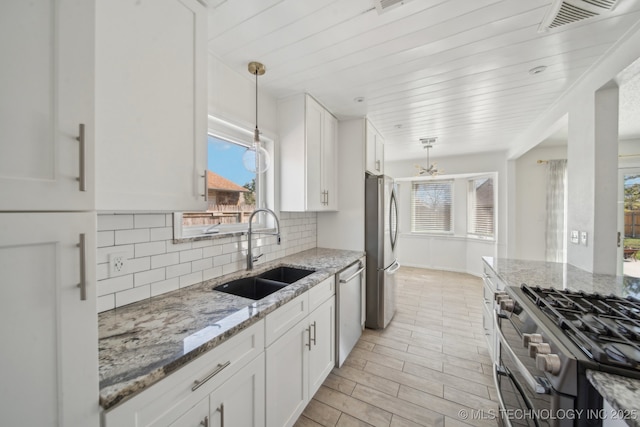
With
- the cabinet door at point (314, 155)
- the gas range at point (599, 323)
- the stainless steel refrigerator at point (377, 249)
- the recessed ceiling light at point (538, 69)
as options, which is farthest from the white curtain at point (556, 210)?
the cabinet door at point (314, 155)

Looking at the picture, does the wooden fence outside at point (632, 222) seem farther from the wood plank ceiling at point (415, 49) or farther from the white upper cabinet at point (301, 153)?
the white upper cabinet at point (301, 153)

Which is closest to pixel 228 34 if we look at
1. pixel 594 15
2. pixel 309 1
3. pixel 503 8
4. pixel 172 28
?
pixel 172 28

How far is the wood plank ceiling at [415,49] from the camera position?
1.24 meters

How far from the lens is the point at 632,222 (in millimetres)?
2977

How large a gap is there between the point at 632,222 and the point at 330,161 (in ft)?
13.0

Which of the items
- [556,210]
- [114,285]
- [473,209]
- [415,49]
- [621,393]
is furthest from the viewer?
[473,209]

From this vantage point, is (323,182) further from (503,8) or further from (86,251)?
(86,251)

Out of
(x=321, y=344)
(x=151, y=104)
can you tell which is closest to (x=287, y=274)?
(x=321, y=344)

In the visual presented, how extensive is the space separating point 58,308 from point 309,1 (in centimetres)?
155

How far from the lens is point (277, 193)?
2254 millimetres

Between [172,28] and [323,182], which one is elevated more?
[172,28]

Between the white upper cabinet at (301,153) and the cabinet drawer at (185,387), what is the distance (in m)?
1.32

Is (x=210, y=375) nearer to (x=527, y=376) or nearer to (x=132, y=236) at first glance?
(x=132, y=236)

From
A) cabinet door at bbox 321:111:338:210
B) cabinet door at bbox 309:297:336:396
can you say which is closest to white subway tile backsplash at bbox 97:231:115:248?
cabinet door at bbox 309:297:336:396
